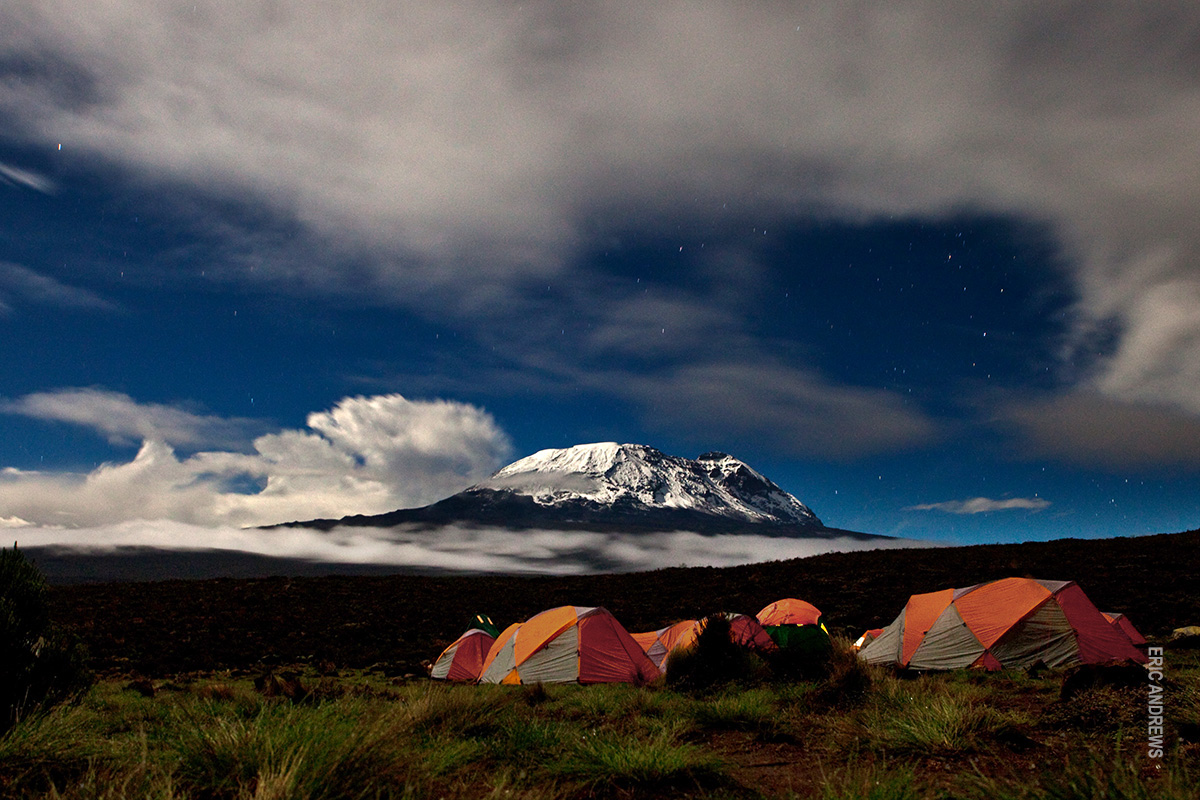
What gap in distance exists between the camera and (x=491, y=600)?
39562mm

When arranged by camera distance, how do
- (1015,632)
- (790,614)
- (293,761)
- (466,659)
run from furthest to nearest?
(790,614) < (466,659) < (1015,632) < (293,761)

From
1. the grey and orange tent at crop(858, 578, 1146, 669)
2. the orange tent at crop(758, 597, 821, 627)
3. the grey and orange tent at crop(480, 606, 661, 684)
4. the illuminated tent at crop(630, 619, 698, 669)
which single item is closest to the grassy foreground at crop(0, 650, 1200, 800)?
the grey and orange tent at crop(858, 578, 1146, 669)

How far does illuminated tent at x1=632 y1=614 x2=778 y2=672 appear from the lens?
40.5ft

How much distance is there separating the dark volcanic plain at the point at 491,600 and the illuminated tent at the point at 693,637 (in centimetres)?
560

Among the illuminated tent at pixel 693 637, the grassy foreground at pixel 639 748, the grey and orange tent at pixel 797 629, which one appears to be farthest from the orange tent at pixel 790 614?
the grassy foreground at pixel 639 748

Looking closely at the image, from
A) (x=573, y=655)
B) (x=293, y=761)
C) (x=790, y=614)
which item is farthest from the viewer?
(x=790, y=614)

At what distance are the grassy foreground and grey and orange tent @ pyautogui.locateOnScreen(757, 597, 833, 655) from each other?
7.20 ft

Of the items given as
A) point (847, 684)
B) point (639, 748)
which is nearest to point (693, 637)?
point (847, 684)

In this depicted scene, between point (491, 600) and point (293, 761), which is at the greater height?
point (293, 761)

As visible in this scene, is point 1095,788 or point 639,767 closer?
point 1095,788

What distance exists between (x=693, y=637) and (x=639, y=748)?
8.04 meters

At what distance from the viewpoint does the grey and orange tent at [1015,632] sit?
13258 millimetres

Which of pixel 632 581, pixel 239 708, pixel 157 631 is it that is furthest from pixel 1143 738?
pixel 632 581

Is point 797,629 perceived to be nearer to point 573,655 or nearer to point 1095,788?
point 573,655
